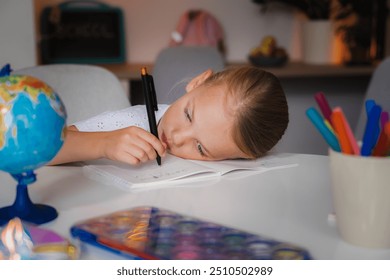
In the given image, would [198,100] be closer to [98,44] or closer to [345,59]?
[98,44]

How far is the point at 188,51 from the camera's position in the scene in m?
1.70

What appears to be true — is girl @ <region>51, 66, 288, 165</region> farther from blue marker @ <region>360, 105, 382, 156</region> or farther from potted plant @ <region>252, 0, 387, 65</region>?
potted plant @ <region>252, 0, 387, 65</region>

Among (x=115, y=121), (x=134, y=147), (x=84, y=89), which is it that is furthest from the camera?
(x=84, y=89)

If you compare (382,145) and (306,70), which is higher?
(382,145)

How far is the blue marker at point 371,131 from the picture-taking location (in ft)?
1.68

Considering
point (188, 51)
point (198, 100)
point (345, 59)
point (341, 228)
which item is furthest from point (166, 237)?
point (345, 59)

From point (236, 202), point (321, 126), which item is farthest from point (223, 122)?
point (321, 126)

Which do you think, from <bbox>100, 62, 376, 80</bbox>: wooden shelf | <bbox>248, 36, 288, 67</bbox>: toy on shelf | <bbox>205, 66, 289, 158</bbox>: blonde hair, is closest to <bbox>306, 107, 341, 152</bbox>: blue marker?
<bbox>205, 66, 289, 158</bbox>: blonde hair

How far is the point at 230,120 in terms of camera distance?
0.91 m

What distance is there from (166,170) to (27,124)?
0.97 feet

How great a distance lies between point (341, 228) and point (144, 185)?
27cm

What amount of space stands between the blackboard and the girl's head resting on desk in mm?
1454

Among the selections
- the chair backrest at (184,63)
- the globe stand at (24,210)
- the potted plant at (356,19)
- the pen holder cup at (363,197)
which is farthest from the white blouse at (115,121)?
the potted plant at (356,19)

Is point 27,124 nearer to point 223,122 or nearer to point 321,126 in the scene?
point 321,126
